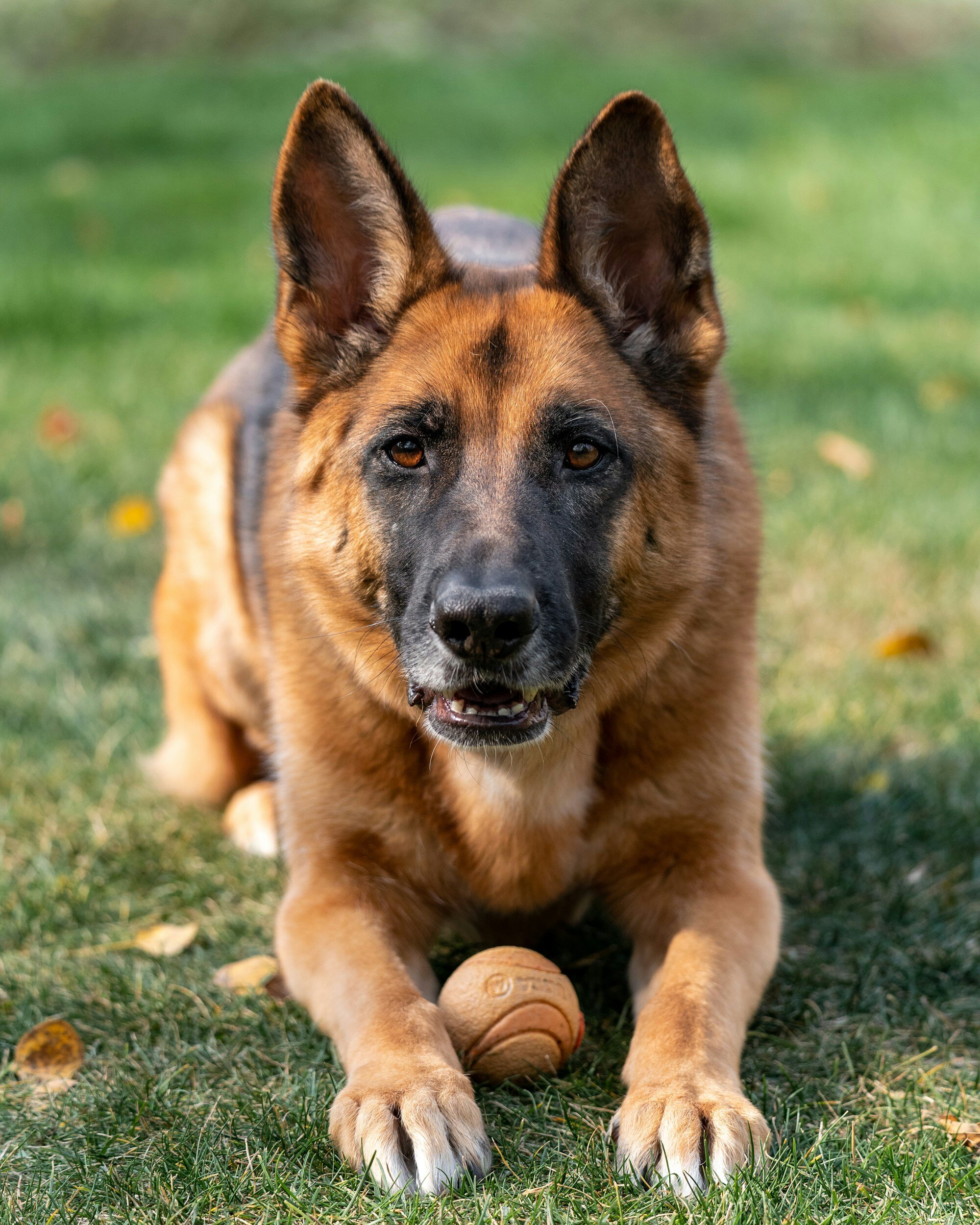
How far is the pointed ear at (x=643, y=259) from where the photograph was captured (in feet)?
9.62

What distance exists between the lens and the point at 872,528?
590cm

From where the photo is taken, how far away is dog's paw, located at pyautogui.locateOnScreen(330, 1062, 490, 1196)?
2342 mm

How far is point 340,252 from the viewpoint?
3.15 m

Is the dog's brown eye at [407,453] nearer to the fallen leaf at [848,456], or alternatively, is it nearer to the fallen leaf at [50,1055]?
the fallen leaf at [50,1055]

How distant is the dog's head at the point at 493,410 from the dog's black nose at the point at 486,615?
0.01 m

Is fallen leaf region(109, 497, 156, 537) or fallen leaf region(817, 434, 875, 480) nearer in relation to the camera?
fallen leaf region(109, 497, 156, 537)

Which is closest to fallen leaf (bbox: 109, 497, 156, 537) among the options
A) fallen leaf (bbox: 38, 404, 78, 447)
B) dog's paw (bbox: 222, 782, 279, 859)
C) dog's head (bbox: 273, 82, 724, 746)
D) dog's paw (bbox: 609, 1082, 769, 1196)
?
fallen leaf (bbox: 38, 404, 78, 447)

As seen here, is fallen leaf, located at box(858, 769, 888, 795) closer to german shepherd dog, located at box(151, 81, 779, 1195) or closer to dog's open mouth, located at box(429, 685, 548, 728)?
german shepherd dog, located at box(151, 81, 779, 1195)

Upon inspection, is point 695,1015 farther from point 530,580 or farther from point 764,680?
point 764,680

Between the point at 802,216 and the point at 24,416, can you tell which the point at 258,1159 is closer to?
the point at 24,416

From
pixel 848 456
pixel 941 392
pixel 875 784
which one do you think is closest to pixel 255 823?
pixel 875 784

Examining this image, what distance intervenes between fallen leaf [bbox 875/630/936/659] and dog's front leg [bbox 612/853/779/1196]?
197 cm

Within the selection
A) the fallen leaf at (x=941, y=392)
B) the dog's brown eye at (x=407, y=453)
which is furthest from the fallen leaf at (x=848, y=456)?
the dog's brown eye at (x=407, y=453)

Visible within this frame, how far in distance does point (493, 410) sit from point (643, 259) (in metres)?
0.57
